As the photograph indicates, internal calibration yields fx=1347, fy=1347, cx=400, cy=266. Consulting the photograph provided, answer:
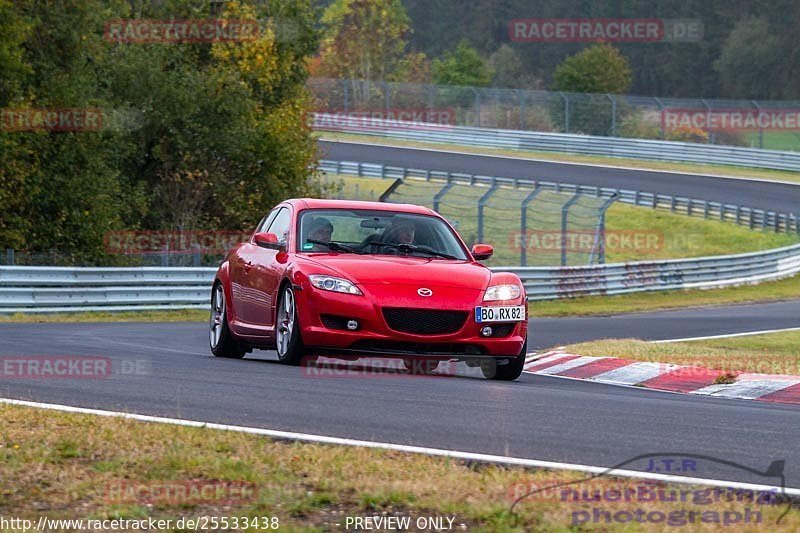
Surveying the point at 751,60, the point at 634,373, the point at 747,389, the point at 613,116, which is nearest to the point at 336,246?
the point at 634,373

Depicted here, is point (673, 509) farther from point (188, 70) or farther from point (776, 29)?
point (776, 29)

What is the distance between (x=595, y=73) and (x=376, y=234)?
65.7 m

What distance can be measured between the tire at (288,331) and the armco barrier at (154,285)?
10918mm

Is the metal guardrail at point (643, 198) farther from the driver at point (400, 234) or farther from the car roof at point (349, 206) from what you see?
the driver at point (400, 234)

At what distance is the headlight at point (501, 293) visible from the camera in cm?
1060

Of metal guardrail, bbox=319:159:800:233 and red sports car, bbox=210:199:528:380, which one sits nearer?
red sports car, bbox=210:199:528:380

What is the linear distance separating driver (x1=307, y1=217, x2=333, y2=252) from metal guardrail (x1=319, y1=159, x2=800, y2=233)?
100 feet

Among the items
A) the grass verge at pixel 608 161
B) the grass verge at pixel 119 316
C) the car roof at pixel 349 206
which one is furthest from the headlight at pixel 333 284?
the grass verge at pixel 608 161

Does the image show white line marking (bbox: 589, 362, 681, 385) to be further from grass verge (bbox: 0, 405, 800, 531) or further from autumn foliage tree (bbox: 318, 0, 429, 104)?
autumn foliage tree (bbox: 318, 0, 429, 104)

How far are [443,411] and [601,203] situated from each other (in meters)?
23.0

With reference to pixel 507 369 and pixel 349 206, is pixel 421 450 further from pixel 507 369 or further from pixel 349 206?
pixel 349 206

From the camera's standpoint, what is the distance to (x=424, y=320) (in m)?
10.3

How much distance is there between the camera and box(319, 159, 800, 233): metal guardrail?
142 feet

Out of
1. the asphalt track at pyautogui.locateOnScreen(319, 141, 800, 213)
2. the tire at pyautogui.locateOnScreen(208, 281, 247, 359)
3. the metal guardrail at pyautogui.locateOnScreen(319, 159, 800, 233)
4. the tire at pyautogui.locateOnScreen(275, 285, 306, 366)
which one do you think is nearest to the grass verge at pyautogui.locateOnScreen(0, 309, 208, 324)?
the tire at pyautogui.locateOnScreen(208, 281, 247, 359)
